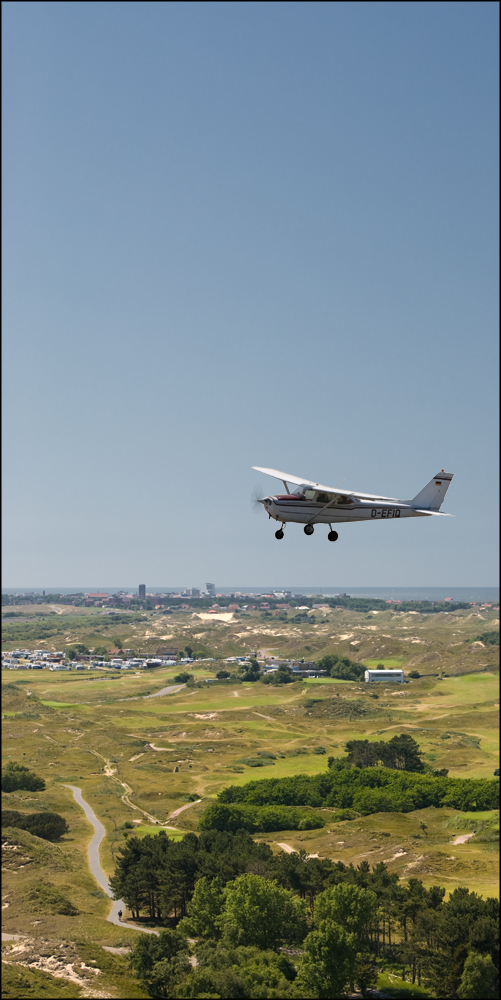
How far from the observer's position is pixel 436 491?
4412 centimetres

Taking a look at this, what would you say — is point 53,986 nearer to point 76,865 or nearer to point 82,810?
point 76,865

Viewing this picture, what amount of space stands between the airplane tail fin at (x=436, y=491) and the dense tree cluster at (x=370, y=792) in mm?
101917

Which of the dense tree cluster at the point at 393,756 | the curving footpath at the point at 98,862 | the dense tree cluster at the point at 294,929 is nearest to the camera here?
the dense tree cluster at the point at 294,929

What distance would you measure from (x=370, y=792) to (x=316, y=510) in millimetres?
111652

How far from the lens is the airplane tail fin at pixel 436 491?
145 ft

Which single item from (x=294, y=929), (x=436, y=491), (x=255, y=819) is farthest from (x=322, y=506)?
(x=255, y=819)

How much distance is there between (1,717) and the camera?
646 ft

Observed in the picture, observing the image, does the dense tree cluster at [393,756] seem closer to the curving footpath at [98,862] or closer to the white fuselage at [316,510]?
the curving footpath at [98,862]

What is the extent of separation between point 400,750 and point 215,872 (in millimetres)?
81230

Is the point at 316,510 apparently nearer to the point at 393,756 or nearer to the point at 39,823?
the point at 39,823

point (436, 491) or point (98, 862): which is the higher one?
point (436, 491)

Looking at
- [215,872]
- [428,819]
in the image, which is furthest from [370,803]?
[215,872]

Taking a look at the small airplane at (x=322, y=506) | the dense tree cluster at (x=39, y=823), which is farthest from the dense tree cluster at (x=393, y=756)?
the small airplane at (x=322, y=506)

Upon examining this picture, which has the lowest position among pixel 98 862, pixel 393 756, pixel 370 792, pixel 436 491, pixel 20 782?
pixel 98 862
